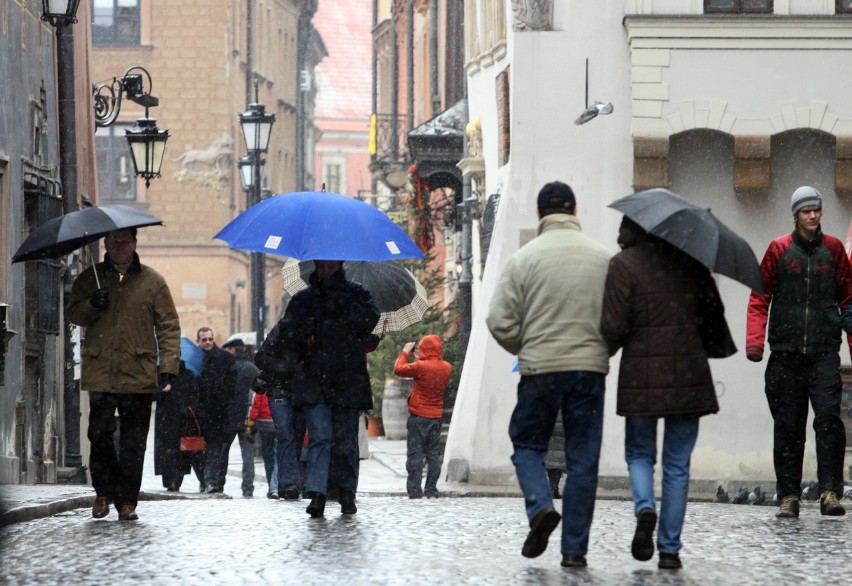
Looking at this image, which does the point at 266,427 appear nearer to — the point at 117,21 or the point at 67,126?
the point at 67,126

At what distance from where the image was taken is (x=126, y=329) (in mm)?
11422

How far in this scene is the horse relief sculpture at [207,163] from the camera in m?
49.5

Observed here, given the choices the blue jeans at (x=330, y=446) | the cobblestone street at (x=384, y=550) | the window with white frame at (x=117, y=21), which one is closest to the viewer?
the cobblestone street at (x=384, y=550)

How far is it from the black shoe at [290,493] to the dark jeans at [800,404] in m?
6.00

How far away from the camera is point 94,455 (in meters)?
11.6

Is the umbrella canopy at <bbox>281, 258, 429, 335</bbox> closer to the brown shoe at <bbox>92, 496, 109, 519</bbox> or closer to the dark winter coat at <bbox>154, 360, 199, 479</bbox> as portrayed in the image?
the dark winter coat at <bbox>154, 360, 199, 479</bbox>

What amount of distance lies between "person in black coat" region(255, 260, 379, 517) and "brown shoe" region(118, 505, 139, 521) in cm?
108

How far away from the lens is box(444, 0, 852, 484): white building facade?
20.0m

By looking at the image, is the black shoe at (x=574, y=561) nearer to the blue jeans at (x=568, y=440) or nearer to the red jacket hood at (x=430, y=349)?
the blue jeans at (x=568, y=440)

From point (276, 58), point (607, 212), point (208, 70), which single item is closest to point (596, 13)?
point (607, 212)

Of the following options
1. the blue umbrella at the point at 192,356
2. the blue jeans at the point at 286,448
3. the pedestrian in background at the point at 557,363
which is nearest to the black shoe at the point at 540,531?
the pedestrian in background at the point at 557,363

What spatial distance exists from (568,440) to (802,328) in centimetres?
304

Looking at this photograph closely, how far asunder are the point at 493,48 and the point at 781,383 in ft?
38.7

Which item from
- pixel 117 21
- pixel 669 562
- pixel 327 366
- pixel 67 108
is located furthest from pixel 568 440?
pixel 117 21
